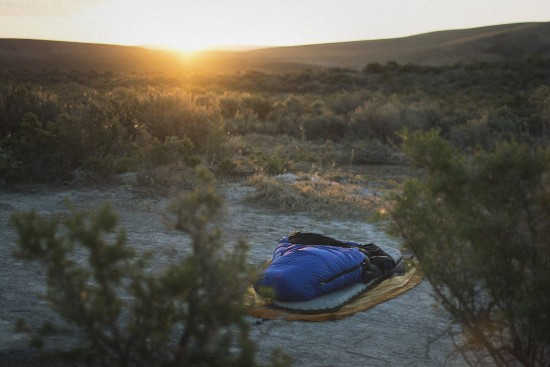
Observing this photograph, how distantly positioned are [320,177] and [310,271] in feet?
18.5

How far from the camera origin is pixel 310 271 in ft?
16.6

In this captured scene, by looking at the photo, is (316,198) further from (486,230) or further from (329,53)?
(329,53)

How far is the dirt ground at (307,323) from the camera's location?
4.00 metres

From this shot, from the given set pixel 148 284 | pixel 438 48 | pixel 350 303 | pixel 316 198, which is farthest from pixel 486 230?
pixel 438 48

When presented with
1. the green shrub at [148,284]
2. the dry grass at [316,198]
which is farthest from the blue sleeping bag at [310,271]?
the dry grass at [316,198]

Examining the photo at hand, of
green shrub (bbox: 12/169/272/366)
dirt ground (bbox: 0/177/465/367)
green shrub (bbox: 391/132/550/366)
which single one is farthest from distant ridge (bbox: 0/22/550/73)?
green shrub (bbox: 12/169/272/366)

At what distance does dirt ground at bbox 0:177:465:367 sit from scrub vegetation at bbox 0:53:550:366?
1.03 feet

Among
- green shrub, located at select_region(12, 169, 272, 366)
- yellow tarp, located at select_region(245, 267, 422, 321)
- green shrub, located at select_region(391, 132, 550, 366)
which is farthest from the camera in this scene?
yellow tarp, located at select_region(245, 267, 422, 321)

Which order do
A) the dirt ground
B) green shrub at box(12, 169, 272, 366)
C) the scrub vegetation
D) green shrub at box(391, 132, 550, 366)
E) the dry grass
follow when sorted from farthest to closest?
the dry grass → the dirt ground → green shrub at box(391, 132, 550, 366) → the scrub vegetation → green shrub at box(12, 169, 272, 366)

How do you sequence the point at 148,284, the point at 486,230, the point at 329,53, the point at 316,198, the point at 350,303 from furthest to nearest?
1. the point at 329,53
2. the point at 316,198
3. the point at 350,303
4. the point at 486,230
5. the point at 148,284

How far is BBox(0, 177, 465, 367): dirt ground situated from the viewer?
13.1 feet

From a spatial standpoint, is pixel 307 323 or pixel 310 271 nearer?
pixel 307 323

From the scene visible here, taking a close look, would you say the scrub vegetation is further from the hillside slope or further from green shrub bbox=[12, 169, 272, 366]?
the hillside slope

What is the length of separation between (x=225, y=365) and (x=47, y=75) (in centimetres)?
4605
